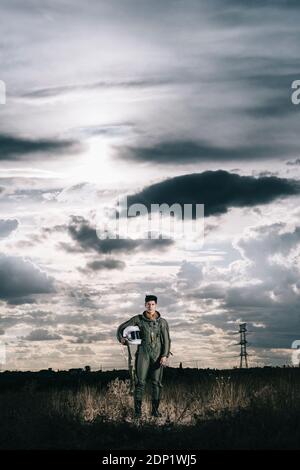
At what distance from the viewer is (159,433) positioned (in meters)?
15.4

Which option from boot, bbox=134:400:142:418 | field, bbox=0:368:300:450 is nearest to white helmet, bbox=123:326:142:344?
boot, bbox=134:400:142:418

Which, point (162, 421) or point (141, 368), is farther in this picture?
point (141, 368)

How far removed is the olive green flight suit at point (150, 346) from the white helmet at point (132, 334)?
72 mm

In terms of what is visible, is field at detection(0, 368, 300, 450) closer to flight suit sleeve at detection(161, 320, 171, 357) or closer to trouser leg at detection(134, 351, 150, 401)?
trouser leg at detection(134, 351, 150, 401)

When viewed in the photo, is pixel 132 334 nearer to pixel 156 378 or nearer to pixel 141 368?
pixel 141 368

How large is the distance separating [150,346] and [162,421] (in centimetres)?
172

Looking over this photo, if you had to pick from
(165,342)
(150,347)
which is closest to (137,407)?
(150,347)

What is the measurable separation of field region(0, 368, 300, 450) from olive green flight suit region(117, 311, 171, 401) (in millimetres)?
792

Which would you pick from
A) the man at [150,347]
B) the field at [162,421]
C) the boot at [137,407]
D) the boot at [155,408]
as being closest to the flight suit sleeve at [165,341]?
the man at [150,347]

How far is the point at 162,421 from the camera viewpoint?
1667cm

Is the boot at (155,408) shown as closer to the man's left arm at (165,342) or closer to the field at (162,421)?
the field at (162,421)

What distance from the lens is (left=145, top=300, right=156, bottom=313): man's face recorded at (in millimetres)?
17078

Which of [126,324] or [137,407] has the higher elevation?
[126,324]
